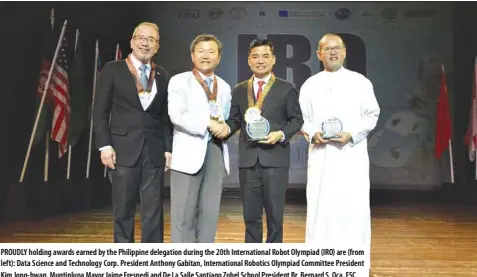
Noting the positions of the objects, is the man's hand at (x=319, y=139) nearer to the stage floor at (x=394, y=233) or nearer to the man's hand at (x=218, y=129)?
the man's hand at (x=218, y=129)

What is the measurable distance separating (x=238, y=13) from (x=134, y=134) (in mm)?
4274

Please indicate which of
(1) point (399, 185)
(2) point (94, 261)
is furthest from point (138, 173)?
(1) point (399, 185)

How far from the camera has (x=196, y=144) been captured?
227 cm

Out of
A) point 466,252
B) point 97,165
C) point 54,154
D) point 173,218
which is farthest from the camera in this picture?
point 97,165

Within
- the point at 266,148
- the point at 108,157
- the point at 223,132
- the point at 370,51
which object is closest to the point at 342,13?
the point at 370,51

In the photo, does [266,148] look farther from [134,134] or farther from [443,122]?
[443,122]

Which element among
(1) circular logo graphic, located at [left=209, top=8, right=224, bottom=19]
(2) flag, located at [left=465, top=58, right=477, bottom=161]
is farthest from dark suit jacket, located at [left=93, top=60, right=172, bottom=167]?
(2) flag, located at [left=465, top=58, right=477, bottom=161]

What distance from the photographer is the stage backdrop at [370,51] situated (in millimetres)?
6191

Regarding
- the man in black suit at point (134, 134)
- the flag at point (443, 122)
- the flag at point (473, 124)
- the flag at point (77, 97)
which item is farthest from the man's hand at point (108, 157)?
the flag at point (443, 122)

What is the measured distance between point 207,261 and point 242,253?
130 mm

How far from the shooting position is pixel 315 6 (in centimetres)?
616

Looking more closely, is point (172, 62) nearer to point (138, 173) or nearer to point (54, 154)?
point (54, 154)

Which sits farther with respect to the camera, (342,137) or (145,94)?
(342,137)

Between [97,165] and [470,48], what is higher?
[470,48]
